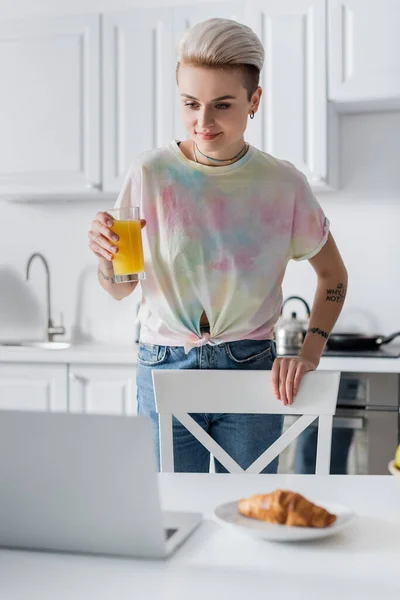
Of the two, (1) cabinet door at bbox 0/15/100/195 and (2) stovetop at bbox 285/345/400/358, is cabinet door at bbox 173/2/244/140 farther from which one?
(2) stovetop at bbox 285/345/400/358

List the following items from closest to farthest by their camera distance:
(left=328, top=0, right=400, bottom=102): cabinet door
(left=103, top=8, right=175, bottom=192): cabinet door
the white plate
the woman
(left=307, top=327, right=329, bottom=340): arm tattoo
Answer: the white plate, the woman, (left=307, top=327, right=329, bottom=340): arm tattoo, (left=328, top=0, right=400, bottom=102): cabinet door, (left=103, top=8, right=175, bottom=192): cabinet door

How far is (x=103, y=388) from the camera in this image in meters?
3.30

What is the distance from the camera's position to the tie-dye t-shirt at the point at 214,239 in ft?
5.60

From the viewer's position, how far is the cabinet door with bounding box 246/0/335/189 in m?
3.17

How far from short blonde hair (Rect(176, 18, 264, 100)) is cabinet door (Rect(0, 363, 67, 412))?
6.26 feet

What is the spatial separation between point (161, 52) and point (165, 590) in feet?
9.17

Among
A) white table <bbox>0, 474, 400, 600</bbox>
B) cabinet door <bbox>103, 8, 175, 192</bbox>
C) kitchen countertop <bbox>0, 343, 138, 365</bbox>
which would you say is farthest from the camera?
cabinet door <bbox>103, 8, 175, 192</bbox>

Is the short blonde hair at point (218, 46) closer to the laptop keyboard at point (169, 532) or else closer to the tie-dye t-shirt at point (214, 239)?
the tie-dye t-shirt at point (214, 239)

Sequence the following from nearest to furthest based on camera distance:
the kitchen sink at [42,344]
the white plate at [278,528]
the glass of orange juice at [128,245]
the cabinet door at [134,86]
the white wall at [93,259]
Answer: the white plate at [278,528], the glass of orange juice at [128,245], the cabinet door at [134,86], the white wall at [93,259], the kitchen sink at [42,344]

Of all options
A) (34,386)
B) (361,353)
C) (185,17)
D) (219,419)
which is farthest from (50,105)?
(219,419)

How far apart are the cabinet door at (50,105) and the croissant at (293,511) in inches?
100

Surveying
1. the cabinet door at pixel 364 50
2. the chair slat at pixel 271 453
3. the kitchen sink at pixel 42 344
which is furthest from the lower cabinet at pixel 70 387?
the chair slat at pixel 271 453

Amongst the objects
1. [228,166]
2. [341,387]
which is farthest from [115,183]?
[228,166]

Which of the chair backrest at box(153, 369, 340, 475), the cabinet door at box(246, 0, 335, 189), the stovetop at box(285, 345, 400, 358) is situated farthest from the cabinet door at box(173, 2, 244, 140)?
the chair backrest at box(153, 369, 340, 475)
